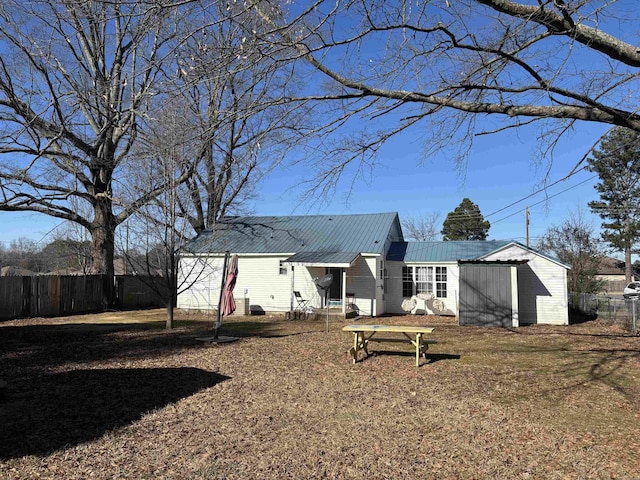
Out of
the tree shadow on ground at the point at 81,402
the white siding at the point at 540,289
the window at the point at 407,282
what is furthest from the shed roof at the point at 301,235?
the tree shadow on ground at the point at 81,402

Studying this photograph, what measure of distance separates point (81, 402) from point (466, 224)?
51.8m

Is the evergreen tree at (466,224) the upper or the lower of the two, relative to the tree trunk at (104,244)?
upper

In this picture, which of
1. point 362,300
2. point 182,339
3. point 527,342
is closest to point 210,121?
point 182,339

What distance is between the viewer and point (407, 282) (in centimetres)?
2091

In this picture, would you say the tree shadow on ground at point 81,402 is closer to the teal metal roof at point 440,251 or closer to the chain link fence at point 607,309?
the chain link fence at point 607,309

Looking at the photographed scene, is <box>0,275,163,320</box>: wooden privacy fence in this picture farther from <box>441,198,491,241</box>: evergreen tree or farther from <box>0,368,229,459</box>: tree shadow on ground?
<box>441,198,491,241</box>: evergreen tree

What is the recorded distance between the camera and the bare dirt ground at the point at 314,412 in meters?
4.22

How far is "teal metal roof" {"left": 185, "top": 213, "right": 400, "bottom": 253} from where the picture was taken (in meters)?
20.9

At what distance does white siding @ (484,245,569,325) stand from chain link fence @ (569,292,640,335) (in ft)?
5.17

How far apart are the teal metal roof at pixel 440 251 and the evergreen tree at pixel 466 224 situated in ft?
108

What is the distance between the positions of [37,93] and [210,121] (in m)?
16.9

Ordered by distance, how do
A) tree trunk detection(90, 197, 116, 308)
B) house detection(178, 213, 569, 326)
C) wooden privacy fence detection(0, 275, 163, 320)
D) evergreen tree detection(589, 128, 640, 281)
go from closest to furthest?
house detection(178, 213, 569, 326) → wooden privacy fence detection(0, 275, 163, 320) → tree trunk detection(90, 197, 116, 308) → evergreen tree detection(589, 128, 640, 281)

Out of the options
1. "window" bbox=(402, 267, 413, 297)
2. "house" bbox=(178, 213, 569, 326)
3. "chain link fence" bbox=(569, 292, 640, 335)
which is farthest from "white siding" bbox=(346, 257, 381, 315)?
"chain link fence" bbox=(569, 292, 640, 335)

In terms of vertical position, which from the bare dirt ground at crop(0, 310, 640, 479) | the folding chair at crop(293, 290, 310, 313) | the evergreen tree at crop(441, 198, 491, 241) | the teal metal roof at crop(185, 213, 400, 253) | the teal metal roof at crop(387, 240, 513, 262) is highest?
the evergreen tree at crop(441, 198, 491, 241)
